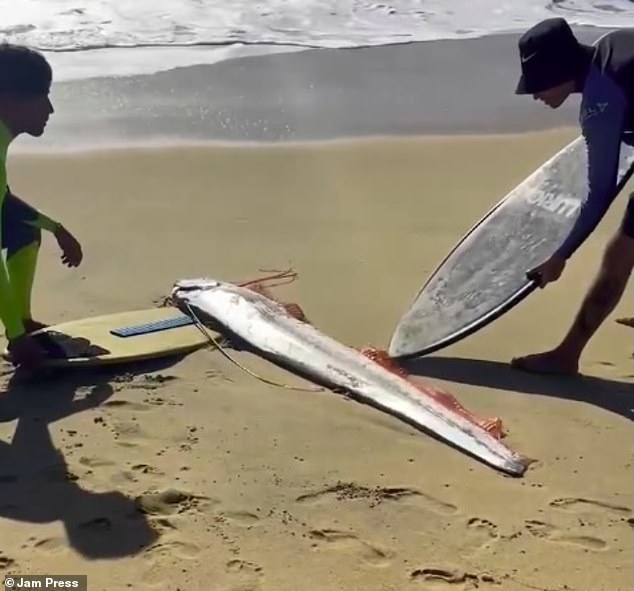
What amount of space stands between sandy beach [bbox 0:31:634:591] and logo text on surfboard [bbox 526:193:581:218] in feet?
1.92

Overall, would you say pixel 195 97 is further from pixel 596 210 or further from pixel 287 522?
pixel 287 522

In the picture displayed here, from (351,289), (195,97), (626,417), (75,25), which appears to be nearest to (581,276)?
(351,289)

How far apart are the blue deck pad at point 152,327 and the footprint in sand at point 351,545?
72.9 inches

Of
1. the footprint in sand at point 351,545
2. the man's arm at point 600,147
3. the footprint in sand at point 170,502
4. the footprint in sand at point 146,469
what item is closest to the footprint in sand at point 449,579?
the footprint in sand at point 351,545

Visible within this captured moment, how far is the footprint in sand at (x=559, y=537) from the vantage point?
138 inches

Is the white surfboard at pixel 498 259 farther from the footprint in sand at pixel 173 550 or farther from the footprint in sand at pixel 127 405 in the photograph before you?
the footprint in sand at pixel 173 550

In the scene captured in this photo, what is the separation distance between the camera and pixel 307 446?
165 inches

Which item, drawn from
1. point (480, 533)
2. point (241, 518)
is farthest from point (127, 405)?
point (480, 533)

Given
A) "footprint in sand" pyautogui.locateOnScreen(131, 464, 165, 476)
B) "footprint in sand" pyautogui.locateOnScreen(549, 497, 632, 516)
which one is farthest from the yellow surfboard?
"footprint in sand" pyautogui.locateOnScreen(549, 497, 632, 516)

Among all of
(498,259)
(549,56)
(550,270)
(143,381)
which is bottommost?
(143,381)

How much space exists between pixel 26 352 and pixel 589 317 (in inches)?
96.1

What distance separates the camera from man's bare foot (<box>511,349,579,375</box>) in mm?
4809

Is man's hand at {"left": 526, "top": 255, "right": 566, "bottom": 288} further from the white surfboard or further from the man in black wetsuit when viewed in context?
the white surfboard

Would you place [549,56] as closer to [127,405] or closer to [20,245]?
[127,405]
